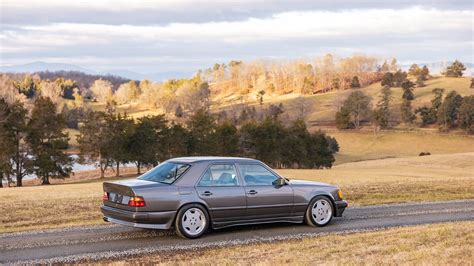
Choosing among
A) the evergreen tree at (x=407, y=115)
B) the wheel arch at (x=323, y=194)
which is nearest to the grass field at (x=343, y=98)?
the evergreen tree at (x=407, y=115)

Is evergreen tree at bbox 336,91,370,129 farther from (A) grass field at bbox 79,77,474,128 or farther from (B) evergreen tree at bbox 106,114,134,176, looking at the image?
(B) evergreen tree at bbox 106,114,134,176

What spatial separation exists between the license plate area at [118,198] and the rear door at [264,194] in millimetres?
2313

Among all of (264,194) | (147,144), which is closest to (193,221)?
(264,194)

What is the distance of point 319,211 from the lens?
12.6 meters

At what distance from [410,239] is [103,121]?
5783cm

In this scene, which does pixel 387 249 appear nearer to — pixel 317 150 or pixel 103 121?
pixel 103 121

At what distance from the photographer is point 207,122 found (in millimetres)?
67875

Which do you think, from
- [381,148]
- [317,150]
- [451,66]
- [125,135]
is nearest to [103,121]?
[125,135]

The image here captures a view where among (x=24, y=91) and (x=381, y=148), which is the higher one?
(x=24, y=91)

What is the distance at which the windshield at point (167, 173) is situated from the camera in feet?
37.2

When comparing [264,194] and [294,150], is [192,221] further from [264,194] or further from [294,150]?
[294,150]

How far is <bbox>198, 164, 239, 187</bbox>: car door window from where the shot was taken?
11445 millimetres

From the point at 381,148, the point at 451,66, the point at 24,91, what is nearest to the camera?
the point at 381,148

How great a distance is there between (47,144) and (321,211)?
52.5m
